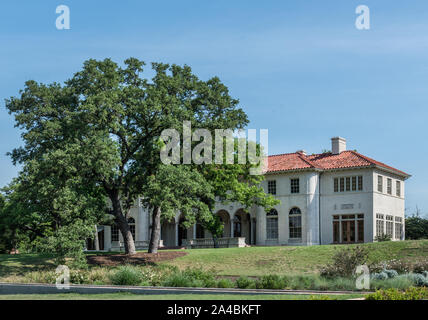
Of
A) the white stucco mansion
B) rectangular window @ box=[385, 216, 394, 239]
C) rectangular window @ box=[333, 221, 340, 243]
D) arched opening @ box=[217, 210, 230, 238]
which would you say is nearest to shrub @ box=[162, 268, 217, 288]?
the white stucco mansion

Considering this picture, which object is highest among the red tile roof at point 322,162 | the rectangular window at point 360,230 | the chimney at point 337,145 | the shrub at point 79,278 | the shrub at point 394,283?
the chimney at point 337,145

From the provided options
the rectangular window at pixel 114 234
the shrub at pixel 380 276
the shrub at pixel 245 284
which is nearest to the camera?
the shrub at pixel 380 276

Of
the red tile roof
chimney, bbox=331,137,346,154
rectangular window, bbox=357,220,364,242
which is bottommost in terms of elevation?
rectangular window, bbox=357,220,364,242

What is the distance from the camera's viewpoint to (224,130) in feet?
133

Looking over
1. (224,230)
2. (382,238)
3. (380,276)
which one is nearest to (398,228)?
(382,238)

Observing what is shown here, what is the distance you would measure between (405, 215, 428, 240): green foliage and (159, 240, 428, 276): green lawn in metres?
22.7

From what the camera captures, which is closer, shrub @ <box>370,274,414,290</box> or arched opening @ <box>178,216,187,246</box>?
shrub @ <box>370,274,414,290</box>

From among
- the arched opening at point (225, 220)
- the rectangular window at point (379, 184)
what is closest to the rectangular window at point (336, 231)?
the rectangular window at point (379, 184)

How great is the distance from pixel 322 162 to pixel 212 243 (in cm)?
1241

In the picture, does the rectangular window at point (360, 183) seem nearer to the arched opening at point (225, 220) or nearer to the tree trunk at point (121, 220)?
the arched opening at point (225, 220)

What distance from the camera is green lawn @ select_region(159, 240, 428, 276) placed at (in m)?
32.9

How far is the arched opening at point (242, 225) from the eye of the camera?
5550 centimetres

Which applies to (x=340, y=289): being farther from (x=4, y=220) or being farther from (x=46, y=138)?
(x=4, y=220)

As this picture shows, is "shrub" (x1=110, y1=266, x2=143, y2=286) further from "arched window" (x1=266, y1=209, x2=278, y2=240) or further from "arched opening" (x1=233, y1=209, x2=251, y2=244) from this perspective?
"arched opening" (x1=233, y1=209, x2=251, y2=244)
